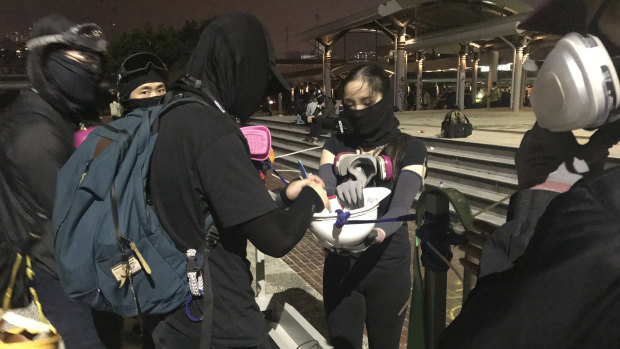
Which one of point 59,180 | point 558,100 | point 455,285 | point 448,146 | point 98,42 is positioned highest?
point 98,42

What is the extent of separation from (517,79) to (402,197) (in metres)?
18.5

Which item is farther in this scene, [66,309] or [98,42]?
[98,42]

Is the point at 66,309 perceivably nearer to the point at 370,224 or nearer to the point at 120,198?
the point at 120,198

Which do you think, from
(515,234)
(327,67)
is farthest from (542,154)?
(327,67)

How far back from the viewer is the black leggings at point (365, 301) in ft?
7.35

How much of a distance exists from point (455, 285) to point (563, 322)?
4.17 meters

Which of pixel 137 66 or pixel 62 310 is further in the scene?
pixel 137 66

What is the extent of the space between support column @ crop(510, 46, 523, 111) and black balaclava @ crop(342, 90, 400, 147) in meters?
17.0

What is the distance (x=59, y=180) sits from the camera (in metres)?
1.46

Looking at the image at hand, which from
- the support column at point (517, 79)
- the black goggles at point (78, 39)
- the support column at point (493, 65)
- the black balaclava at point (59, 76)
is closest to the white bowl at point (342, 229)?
the black balaclava at point (59, 76)

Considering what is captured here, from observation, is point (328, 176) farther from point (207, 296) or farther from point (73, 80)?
point (73, 80)

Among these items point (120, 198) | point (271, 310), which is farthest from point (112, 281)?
point (271, 310)

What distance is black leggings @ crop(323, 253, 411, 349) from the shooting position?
224cm

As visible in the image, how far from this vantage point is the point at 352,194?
2.02 metres
